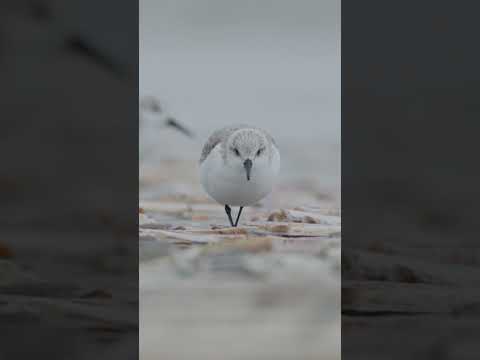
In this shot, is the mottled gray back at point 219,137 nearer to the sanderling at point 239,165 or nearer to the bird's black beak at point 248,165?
the sanderling at point 239,165

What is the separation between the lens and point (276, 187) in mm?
1845

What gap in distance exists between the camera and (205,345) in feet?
5.95

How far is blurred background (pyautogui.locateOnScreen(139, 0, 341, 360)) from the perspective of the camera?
6.08 ft

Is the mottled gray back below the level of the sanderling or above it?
above

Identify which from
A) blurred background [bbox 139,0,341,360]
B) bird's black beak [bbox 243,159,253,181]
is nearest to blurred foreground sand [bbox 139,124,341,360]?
blurred background [bbox 139,0,341,360]

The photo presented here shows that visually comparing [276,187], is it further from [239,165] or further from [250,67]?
[250,67]
